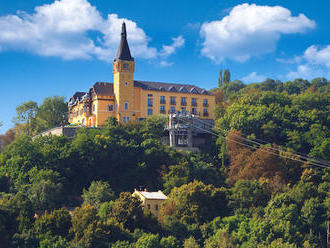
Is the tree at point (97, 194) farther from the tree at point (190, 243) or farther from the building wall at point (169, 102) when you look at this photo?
the building wall at point (169, 102)

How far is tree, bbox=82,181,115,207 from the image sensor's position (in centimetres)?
5917

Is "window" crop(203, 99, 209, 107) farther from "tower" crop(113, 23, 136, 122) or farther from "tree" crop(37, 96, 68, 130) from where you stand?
"tree" crop(37, 96, 68, 130)

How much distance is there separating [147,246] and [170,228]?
4619mm

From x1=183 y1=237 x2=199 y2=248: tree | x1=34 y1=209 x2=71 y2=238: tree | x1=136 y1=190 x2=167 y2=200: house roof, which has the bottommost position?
x1=183 y1=237 x2=199 y2=248: tree

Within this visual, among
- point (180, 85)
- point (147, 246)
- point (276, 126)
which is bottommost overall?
point (147, 246)

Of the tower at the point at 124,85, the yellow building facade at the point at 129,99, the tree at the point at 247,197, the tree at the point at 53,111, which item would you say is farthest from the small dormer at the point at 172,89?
the tree at the point at 247,197

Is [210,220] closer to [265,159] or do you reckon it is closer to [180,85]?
[265,159]

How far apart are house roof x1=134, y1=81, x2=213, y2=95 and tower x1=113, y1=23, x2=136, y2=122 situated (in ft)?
8.00

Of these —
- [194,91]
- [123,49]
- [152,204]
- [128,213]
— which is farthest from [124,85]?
[128,213]

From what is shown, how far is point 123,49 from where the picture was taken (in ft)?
269

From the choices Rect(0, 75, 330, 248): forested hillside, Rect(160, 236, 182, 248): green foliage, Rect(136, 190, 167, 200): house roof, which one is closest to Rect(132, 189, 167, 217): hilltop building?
Rect(136, 190, 167, 200): house roof

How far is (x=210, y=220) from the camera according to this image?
185ft

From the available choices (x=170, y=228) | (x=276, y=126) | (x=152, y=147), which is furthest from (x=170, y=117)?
(x=170, y=228)

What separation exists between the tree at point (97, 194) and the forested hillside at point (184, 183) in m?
0.10
